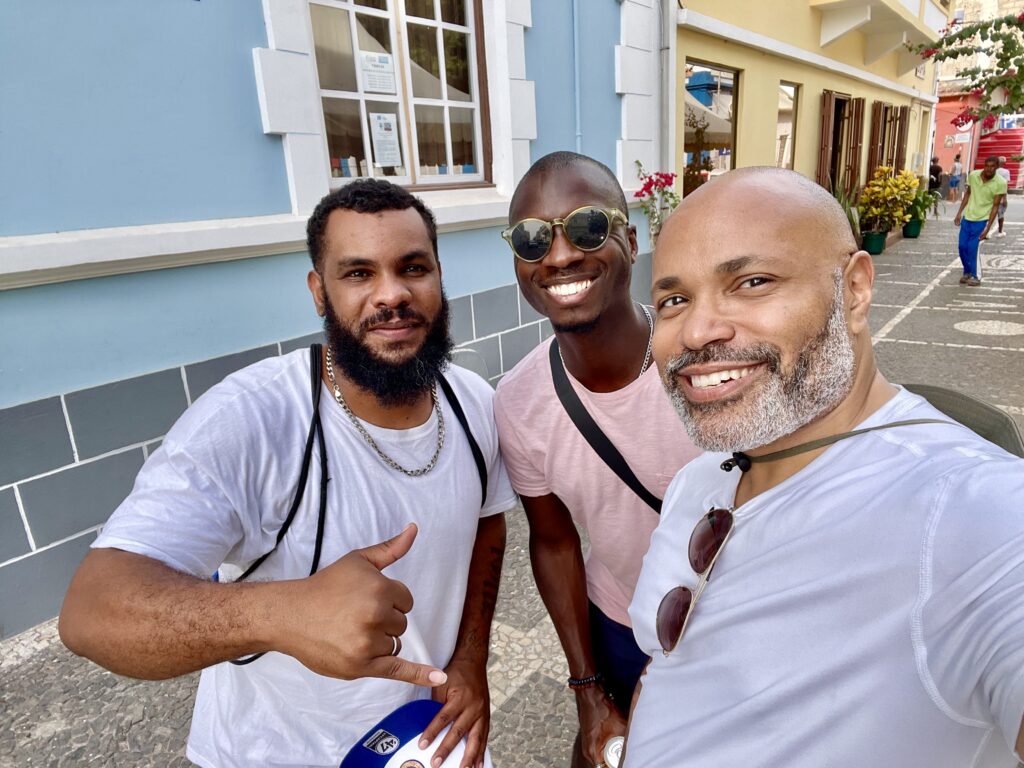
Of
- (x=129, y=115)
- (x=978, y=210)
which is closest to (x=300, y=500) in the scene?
(x=129, y=115)

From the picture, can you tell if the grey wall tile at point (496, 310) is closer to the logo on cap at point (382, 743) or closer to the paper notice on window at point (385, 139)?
the paper notice on window at point (385, 139)

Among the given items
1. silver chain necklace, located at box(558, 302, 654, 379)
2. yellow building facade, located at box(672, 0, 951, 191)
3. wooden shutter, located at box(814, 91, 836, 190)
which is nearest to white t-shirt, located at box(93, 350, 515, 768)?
silver chain necklace, located at box(558, 302, 654, 379)

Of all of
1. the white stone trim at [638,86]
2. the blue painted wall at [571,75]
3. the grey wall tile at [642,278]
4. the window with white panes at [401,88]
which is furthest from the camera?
the grey wall tile at [642,278]

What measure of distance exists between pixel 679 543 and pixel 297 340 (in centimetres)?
289

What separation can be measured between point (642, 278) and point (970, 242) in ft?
21.0

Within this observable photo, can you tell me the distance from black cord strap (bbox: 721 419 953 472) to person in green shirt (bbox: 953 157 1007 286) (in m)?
10.5

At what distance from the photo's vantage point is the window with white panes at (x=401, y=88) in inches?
157

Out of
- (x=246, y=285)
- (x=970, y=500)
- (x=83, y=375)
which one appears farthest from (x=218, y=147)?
(x=970, y=500)

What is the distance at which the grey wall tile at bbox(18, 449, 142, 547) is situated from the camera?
2.71m

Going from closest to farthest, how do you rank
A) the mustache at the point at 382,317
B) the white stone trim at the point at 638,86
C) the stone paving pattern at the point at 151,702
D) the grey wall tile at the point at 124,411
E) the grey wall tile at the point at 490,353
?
the mustache at the point at 382,317 → the stone paving pattern at the point at 151,702 → the grey wall tile at the point at 124,411 → the grey wall tile at the point at 490,353 → the white stone trim at the point at 638,86

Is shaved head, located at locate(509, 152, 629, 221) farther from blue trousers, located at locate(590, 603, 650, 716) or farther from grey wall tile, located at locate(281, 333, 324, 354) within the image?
grey wall tile, located at locate(281, 333, 324, 354)

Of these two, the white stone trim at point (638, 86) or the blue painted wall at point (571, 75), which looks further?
the white stone trim at point (638, 86)

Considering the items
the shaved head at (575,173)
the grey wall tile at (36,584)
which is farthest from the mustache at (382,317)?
the grey wall tile at (36,584)

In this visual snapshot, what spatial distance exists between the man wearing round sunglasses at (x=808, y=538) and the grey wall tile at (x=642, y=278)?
17.2 feet
